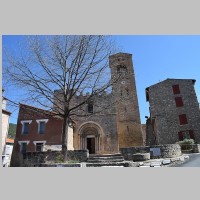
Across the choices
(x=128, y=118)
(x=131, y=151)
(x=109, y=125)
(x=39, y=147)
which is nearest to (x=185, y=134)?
(x=128, y=118)

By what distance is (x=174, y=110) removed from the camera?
24.5 metres

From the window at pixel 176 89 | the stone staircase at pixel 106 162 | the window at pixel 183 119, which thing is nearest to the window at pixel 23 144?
the stone staircase at pixel 106 162

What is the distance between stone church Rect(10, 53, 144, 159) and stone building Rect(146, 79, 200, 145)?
10.3ft

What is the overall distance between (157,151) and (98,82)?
6.86m

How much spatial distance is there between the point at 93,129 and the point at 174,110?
34.7ft

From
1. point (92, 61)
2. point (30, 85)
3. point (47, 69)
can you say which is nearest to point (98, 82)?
point (92, 61)

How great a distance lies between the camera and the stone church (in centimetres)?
2012

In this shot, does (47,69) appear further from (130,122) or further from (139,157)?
(130,122)

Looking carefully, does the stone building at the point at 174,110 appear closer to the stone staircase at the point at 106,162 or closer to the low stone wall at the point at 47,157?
the stone staircase at the point at 106,162

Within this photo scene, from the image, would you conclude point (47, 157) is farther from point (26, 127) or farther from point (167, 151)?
point (167, 151)

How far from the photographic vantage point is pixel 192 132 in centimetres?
2283

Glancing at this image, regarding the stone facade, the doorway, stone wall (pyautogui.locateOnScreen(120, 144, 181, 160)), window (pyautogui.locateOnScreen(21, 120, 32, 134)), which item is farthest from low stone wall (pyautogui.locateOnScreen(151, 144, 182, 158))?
window (pyautogui.locateOnScreen(21, 120, 32, 134))

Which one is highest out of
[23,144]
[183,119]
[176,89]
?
[176,89]

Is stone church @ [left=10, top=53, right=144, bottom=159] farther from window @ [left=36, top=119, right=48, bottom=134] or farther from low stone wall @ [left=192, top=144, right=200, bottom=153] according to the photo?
low stone wall @ [left=192, top=144, right=200, bottom=153]
